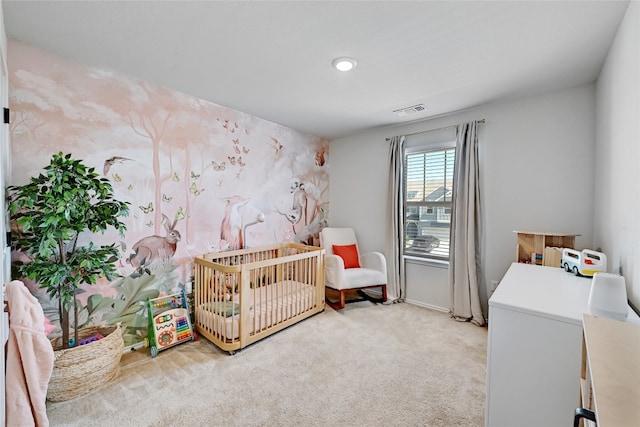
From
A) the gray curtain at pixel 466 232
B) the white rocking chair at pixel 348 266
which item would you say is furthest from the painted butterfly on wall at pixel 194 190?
the gray curtain at pixel 466 232

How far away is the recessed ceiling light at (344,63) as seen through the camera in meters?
1.98

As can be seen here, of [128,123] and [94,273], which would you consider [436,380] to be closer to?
[94,273]

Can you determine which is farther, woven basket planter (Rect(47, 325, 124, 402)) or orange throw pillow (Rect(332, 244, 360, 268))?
orange throw pillow (Rect(332, 244, 360, 268))

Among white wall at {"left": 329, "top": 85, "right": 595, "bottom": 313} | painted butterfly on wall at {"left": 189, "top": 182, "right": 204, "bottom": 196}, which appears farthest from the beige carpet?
painted butterfly on wall at {"left": 189, "top": 182, "right": 204, "bottom": 196}

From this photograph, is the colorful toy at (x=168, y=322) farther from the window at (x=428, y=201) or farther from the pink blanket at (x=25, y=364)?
the window at (x=428, y=201)

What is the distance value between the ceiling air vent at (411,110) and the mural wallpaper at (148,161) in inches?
59.6

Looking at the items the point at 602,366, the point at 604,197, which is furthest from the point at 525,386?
the point at 604,197

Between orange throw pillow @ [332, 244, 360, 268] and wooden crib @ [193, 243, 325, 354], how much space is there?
1.74ft

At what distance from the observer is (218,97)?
2.70m

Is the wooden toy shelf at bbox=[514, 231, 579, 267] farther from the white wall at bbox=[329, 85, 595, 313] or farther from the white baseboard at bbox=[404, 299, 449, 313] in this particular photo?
the white baseboard at bbox=[404, 299, 449, 313]

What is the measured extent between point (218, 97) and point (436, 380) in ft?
10.0

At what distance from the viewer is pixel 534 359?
4.05ft

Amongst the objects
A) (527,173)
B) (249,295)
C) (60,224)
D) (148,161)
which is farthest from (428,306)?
(60,224)

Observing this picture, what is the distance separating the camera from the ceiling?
150cm
